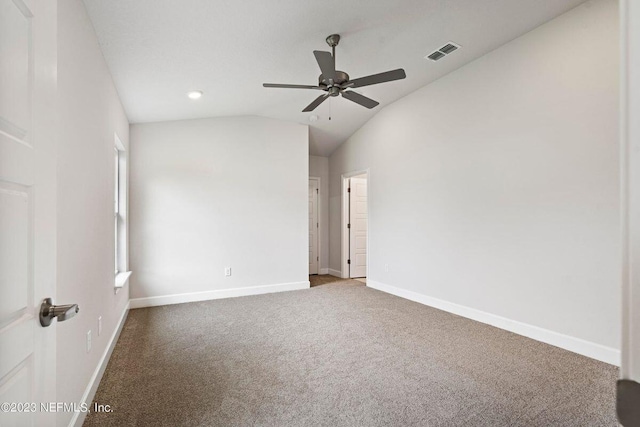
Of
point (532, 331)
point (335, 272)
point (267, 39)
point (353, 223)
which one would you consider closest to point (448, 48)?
point (267, 39)

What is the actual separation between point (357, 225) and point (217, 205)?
8.88 feet

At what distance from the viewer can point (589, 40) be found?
2.79 meters

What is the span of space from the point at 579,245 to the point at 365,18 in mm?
2658

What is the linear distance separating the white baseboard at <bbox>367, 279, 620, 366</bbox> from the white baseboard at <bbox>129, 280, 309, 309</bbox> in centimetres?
185

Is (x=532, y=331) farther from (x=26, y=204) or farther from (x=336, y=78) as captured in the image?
(x=26, y=204)

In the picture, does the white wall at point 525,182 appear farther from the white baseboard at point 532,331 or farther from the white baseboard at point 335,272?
the white baseboard at point 335,272

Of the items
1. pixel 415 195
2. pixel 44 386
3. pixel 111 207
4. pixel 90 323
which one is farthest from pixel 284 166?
pixel 44 386

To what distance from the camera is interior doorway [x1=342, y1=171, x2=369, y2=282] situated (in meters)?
6.31

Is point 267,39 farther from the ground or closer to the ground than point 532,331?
farther from the ground

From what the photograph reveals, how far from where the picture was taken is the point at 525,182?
10.7ft

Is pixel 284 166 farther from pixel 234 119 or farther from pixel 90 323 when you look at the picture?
pixel 90 323

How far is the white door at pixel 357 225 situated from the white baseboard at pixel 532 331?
5.93 ft

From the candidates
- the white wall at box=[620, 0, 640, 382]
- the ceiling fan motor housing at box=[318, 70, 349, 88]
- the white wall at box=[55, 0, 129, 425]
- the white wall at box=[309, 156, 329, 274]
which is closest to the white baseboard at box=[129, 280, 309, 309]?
the white wall at box=[309, 156, 329, 274]

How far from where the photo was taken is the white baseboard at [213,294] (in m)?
4.45
